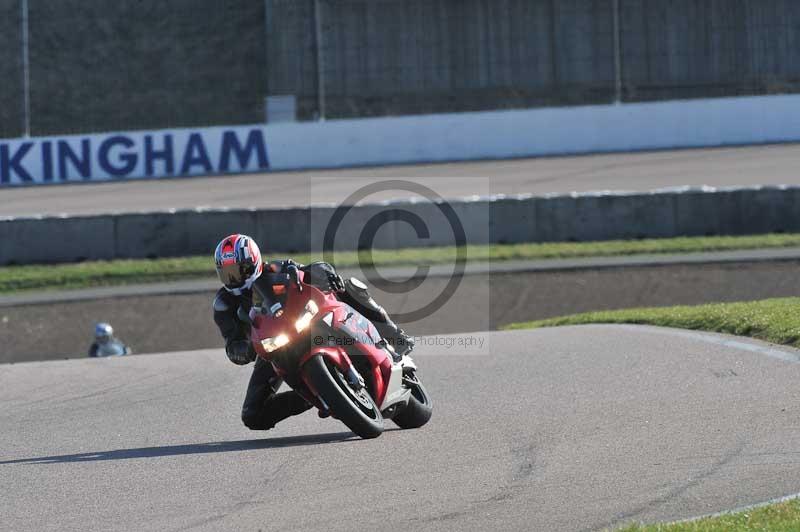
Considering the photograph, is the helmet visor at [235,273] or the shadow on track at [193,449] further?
the shadow on track at [193,449]

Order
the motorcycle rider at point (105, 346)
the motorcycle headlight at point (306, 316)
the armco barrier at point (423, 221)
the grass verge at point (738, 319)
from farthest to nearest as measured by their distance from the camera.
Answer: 1. the armco barrier at point (423, 221)
2. the motorcycle rider at point (105, 346)
3. the grass verge at point (738, 319)
4. the motorcycle headlight at point (306, 316)

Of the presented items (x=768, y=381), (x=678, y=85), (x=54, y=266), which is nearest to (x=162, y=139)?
(x=54, y=266)

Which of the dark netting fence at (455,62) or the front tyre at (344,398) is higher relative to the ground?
→ the dark netting fence at (455,62)

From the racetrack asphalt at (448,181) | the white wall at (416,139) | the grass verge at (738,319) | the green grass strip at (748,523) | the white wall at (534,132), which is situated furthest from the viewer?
the white wall at (534,132)

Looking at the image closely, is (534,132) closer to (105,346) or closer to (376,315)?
(105,346)

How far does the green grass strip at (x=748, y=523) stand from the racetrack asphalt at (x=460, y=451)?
235 millimetres

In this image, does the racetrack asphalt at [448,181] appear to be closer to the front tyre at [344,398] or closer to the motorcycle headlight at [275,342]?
the front tyre at [344,398]

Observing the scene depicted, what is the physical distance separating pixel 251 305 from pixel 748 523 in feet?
11.9

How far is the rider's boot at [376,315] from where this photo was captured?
25.9 ft

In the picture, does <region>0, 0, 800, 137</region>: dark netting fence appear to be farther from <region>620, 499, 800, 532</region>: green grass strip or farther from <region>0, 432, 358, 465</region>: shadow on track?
<region>620, 499, 800, 532</region>: green grass strip

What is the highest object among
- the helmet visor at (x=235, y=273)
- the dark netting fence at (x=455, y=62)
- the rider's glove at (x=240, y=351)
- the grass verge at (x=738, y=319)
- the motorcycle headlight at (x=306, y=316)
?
the dark netting fence at (x=455, y=62)

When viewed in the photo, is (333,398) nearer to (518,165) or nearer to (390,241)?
(390,241)

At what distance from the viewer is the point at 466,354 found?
40.3 feet

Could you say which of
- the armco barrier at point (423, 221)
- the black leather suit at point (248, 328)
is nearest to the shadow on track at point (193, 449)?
the black leather suit at point (248, 328)
